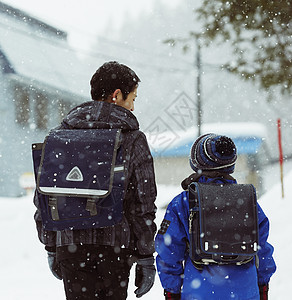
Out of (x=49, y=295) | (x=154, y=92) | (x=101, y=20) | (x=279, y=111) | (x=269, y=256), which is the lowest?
(x=49, y=295)

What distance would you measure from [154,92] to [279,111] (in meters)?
18.3

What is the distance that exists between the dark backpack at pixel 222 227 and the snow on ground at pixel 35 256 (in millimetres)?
2630

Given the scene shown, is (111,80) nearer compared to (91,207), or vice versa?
(91,207)

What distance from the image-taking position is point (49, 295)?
5.02 meters

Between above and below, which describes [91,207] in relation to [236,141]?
below

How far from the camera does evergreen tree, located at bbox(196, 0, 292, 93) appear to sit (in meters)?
7.54

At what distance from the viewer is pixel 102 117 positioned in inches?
87.2

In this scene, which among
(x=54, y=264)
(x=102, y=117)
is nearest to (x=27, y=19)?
(x=102, y=117)

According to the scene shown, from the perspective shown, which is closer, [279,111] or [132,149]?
[132,149]

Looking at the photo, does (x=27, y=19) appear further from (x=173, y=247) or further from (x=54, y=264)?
(x=173, y=247)

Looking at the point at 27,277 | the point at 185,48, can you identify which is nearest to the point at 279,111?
the point at 185,48

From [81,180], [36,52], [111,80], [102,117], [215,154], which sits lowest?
[81,180]

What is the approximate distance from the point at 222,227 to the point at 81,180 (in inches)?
30.7

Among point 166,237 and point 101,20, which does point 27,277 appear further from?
point 101,20
